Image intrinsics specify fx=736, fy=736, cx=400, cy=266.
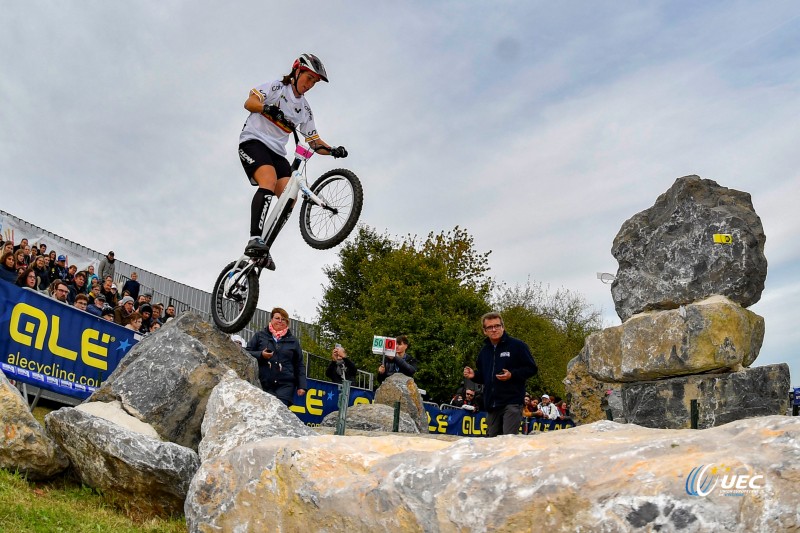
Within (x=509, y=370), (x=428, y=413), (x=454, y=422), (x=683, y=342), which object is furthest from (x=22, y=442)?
(x=454, y=422)

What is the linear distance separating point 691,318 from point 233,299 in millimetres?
5192

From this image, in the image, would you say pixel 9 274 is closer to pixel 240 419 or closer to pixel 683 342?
pixel 240 419

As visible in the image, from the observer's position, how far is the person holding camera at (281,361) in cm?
873

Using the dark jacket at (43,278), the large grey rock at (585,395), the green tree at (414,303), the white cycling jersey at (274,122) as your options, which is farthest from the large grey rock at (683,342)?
the green tree at (414,303)

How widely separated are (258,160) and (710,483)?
608cm

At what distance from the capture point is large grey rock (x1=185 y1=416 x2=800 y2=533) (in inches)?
113

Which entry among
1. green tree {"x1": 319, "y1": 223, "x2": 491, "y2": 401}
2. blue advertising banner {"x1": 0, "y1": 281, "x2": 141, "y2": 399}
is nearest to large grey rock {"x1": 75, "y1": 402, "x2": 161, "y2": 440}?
blue advertising banner {"x1": 0, "y1": 281, "x2": 141, "y2": 399}

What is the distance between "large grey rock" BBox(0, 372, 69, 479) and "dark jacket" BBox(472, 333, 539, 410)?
4244 millimetres

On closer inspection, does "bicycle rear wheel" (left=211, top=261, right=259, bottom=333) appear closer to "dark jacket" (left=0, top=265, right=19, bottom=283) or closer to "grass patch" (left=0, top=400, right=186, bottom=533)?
"grass patch" (left=0, top=400, right=186, bottom=533)

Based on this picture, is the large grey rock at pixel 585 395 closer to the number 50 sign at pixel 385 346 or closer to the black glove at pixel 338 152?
the number 50 sign at pixel 385 346

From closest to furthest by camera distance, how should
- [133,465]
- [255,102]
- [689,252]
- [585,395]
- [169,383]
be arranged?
[133,465], [169,383], [255,102], [689,252], [585,395]

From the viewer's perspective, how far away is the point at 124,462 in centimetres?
628

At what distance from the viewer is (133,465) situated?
20.5 ft

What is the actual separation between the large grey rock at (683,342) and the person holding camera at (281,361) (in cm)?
365
